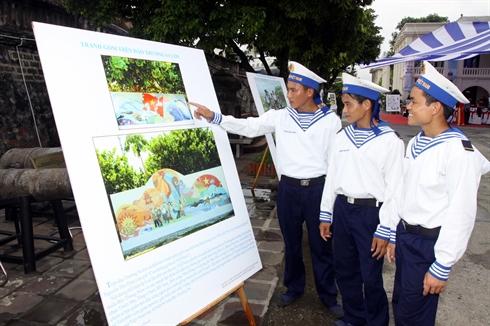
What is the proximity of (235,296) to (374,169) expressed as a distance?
1.72 meters

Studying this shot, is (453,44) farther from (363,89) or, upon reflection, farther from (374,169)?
(374,169)

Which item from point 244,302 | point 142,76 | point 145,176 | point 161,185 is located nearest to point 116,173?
point 145,176

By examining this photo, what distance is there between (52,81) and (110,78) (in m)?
0.33

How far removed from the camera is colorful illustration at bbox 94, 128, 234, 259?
6.18 feet

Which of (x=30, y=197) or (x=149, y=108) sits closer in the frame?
(x=149, y=108)

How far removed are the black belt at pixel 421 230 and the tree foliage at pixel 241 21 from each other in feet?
16.2

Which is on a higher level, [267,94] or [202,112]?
[267,94]

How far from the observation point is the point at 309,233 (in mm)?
3016

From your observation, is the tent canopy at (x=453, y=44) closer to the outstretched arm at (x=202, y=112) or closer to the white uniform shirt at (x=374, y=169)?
the white uniform shirt at (x=374, y=169)

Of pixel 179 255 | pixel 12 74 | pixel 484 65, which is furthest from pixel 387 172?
pixel 484 65

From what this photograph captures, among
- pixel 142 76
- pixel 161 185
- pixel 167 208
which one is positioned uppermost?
pixel 142 76

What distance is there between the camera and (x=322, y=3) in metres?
6.83

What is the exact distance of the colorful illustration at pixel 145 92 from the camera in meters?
2.02

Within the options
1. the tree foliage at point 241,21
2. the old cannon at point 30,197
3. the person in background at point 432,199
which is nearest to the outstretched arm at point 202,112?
the person in background at point 432,199
